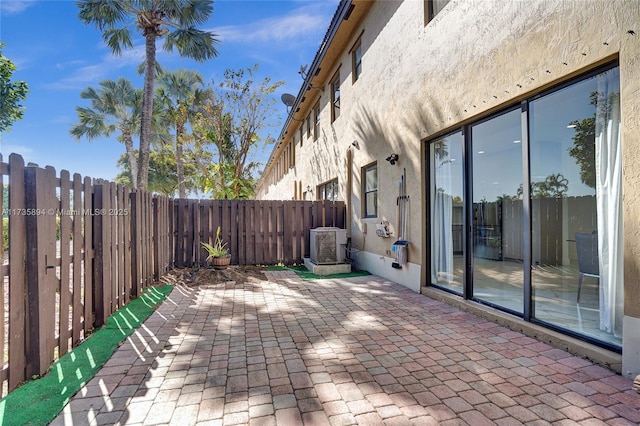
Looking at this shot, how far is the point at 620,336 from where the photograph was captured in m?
2.73

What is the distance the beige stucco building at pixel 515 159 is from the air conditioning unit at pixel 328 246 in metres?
0.78

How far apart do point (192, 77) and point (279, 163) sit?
7.58 meters

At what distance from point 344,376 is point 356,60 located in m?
8.13

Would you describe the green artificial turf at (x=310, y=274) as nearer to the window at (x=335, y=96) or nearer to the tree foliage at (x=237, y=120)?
the window at (x=335, y=96)

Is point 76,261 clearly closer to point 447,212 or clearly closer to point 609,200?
point 447,212

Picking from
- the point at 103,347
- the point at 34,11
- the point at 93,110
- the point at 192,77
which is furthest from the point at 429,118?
the point at 93,110

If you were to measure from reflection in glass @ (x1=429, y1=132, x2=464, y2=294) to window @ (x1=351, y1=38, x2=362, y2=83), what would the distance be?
13.5 ft

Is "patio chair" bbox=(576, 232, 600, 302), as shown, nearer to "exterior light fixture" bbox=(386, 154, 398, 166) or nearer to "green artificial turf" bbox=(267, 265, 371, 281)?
"exterior light fixture" bbox=(386, 154, 398, 166)

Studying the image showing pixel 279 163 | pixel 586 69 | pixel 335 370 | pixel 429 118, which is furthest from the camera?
pixel 279 163

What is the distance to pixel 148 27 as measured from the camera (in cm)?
1057

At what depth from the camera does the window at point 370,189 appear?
7.45 m

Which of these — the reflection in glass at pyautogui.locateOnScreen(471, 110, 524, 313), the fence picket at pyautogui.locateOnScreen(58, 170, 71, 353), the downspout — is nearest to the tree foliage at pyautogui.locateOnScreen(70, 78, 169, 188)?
the downspout

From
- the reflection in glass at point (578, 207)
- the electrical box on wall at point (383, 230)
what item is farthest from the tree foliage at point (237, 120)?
the reflection in glass at point (578, 207)

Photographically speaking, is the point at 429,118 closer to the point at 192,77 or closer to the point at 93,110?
the point at 192,77
